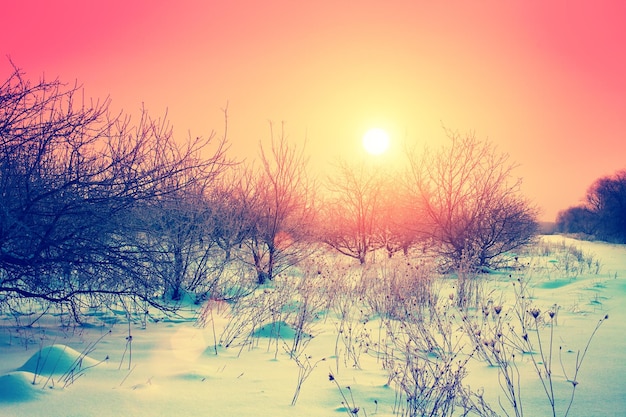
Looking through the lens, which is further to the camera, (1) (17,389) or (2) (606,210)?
(2) (606,210)

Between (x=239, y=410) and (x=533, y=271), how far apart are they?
11.4 metres

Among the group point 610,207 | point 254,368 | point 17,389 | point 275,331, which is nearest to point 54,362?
point 17,389

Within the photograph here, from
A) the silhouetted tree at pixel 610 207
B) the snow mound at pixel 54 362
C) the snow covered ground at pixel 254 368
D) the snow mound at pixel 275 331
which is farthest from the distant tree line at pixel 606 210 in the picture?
the snow mound at pixel 54 362

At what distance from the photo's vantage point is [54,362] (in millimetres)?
3469

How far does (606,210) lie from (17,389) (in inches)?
1729

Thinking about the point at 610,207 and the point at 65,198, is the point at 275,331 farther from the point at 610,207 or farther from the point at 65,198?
the point at 610,207

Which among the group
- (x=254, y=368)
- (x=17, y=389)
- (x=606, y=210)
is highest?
(x=606, y=210)

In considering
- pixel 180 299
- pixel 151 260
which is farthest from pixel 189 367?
pixel 180 299

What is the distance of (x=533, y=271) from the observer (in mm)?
12266

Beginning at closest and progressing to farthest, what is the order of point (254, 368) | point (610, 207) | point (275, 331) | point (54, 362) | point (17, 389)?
point (17, 389) < point (54, 362) < point (254, 368) < point (275, 331) < point (610, 207)

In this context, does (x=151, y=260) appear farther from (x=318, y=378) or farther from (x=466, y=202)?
(x=466, y=202)

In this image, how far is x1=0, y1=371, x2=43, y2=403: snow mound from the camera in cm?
279

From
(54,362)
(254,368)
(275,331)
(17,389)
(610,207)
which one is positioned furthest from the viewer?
(610,207)

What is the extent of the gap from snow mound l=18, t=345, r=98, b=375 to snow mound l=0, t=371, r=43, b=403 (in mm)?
310
